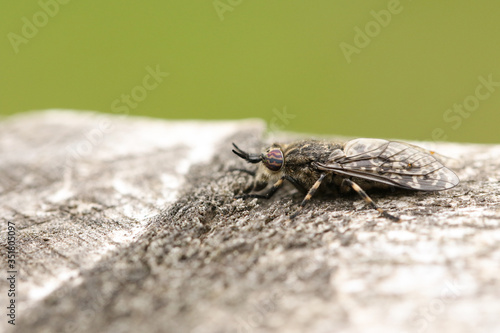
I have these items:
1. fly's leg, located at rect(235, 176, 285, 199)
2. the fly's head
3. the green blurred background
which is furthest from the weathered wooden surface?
the green blurred background

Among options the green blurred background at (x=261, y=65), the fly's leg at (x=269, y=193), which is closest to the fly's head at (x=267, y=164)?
the fly's leg at (x=269, y=193)

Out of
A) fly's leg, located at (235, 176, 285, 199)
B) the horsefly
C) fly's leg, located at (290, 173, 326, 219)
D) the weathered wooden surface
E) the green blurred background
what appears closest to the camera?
the weathered wooden surface

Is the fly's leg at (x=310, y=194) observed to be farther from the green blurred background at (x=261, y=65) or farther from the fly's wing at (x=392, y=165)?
the green blurred background at (x=261, y=65)

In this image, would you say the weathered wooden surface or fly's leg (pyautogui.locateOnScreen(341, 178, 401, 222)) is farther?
fly's leg (pyautogui.locateOnScreen(341, 178, 401, 222))

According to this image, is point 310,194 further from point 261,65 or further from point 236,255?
point 261,65

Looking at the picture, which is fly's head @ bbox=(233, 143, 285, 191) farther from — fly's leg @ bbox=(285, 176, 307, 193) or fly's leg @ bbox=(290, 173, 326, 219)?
fly's leg @ bbox=(290, 173, 326, 219)

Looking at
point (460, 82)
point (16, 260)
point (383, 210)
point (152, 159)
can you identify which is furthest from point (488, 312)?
point (460, 82)
